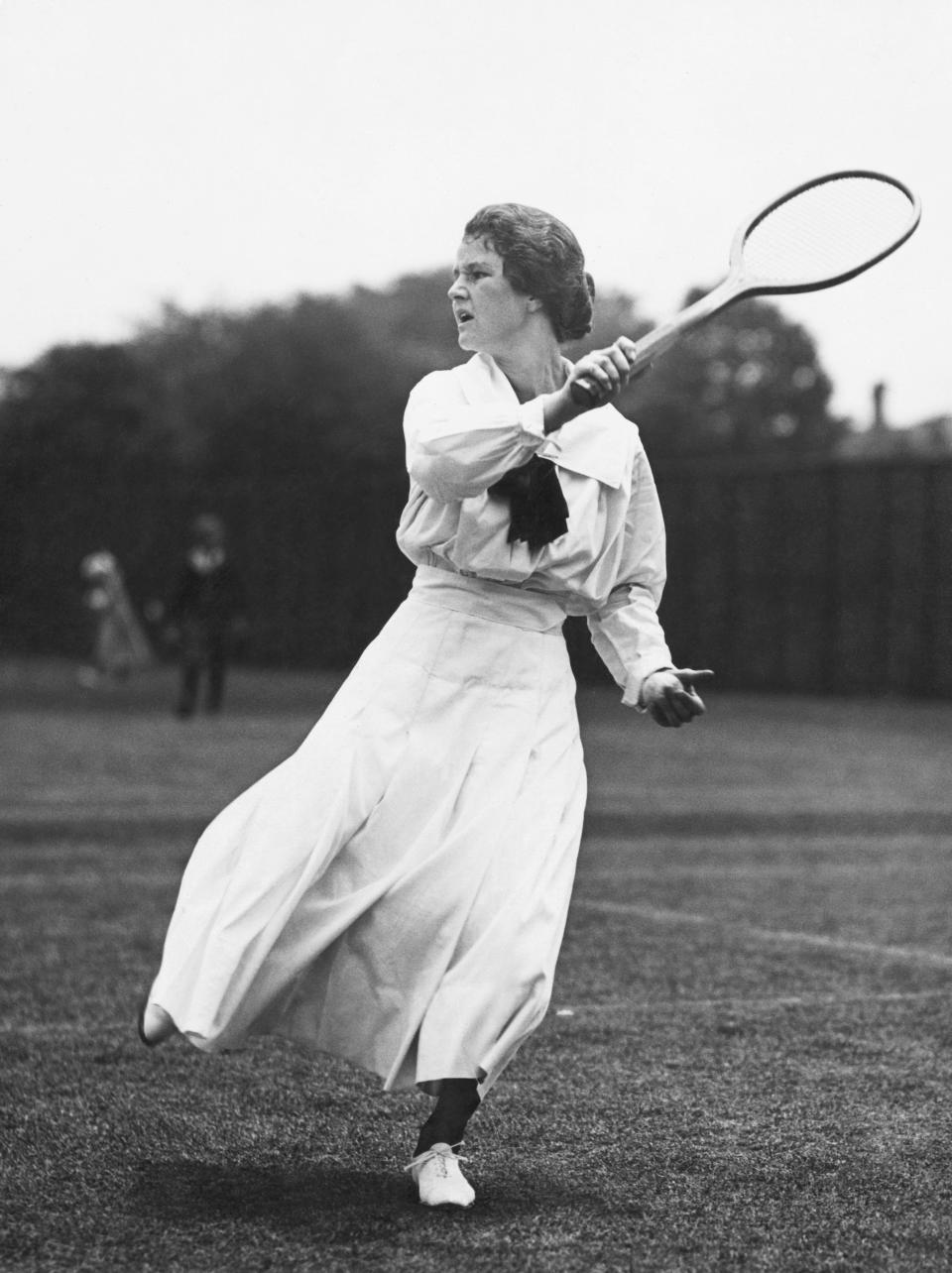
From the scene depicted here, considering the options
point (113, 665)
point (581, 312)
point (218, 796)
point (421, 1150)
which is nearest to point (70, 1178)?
point (421, 1150)

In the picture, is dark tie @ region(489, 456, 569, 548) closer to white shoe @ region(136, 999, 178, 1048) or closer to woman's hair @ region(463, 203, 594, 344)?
woman's hair @ region(463, 203, 594, 344)

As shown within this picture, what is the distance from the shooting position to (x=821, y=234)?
5.00 meters

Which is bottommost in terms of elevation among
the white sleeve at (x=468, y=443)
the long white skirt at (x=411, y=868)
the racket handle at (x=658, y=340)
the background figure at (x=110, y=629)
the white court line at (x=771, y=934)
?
the background figure at (x=110, y=629)

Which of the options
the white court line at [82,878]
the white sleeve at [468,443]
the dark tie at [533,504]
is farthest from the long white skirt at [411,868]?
the white court line at [82,878]

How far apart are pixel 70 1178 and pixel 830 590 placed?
26.6 metres

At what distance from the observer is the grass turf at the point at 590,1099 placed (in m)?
4.26

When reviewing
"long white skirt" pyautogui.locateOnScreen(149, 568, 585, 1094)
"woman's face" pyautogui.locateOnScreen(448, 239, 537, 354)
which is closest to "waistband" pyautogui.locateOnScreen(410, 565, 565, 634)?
"long white skirt" pyautogui.locateOnScreen(149, 568, 585, 1094)

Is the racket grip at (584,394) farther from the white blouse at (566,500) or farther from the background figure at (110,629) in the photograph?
the background figure at (110,629)

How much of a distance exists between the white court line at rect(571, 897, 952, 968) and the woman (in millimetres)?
3812

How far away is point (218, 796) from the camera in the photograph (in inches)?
581

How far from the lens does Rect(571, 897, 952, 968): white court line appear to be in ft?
27.1

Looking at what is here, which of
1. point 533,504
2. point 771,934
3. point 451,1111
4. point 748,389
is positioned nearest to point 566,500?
point 533,504

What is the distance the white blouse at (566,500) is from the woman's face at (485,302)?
5cm

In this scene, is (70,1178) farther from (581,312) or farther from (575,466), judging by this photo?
(581,312)
